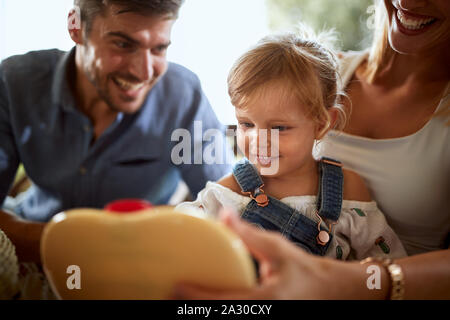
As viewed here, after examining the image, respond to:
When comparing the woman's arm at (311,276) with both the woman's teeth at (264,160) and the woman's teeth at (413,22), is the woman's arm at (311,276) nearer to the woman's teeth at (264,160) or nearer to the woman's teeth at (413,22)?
the woman's teeth at (264,160)

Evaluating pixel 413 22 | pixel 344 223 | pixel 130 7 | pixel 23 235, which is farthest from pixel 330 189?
pixel 23 235

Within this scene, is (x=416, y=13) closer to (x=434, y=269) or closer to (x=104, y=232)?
(x=434, y=269)

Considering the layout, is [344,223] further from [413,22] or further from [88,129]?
[88,129]

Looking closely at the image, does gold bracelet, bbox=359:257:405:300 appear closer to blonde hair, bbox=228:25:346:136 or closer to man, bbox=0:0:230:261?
blonde hair, bbox=228:25:346:136

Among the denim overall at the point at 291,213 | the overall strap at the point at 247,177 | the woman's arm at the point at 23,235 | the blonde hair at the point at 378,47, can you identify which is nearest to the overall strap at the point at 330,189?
the denim overall at the point at 291,213

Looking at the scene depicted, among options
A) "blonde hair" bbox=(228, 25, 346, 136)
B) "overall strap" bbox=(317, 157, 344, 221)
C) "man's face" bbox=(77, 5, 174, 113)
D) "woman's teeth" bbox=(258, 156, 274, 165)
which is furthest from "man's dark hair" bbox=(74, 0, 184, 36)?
"overall strap" bbox=(317, 157, 344, 221)

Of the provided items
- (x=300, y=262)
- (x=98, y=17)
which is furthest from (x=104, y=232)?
(x=98, y=17)

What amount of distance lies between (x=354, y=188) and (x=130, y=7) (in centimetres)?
46

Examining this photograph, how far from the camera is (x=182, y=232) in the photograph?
30 cm

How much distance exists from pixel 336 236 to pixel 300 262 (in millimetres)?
269

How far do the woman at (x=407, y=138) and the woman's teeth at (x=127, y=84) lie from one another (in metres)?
0.38

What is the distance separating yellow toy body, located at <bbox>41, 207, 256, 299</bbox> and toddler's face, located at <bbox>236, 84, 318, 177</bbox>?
28 cm

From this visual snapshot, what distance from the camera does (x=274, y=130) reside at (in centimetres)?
56

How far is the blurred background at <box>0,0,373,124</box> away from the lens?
0.56 m
